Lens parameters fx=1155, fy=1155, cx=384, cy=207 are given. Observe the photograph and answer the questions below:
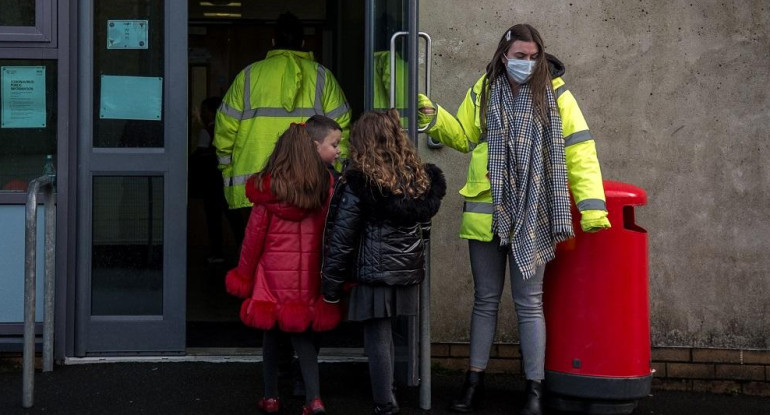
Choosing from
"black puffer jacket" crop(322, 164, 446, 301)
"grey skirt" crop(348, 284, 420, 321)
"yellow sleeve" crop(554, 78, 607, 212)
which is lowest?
"grey skirt" crop(348, 284, 420, 321)

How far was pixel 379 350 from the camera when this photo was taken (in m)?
5.22

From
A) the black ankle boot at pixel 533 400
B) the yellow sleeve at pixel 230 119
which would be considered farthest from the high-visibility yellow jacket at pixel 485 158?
the yellow sleeve at pixel 230 119

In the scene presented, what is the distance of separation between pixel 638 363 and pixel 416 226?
126 cm

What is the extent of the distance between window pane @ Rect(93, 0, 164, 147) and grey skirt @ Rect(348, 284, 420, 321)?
182cm

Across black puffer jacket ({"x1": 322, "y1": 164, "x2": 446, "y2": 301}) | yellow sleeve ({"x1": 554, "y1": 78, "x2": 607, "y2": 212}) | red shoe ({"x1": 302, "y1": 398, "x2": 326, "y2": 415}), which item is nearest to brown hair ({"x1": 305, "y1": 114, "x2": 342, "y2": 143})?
black puffer jacket ({"x1": 322, "y1": 164, "x2": 446, "y2": 301})

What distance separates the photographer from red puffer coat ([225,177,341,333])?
16.9 feet

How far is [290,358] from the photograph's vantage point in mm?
6039

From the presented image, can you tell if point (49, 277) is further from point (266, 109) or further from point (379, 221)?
point (379, 221)

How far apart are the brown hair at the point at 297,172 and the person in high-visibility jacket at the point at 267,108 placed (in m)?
1.31

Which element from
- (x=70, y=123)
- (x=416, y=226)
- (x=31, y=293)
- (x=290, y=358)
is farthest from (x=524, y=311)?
(x=70, y=123)

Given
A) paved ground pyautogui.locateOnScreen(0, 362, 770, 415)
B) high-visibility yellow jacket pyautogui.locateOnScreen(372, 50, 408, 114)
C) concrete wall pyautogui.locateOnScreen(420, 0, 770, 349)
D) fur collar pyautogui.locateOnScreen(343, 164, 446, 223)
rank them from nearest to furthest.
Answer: fur collar pyautogui.locateOnScreen(343, 164, 446, 223), paved ground pyautogui.locateOnScreen(0, 362, 770, 415), high-visibility yellow jacket pyautogui.locateOnScreen(372, 50, 408, 114), concrete wall pyautogui.locateOnScreen(420, 0, 770, 349)

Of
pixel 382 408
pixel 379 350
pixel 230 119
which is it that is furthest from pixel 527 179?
pixel 230 119

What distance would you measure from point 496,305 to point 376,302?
69cm

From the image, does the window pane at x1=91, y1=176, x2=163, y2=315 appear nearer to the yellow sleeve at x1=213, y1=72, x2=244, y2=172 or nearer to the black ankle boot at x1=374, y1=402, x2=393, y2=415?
the yellow sleeve at x1=213, y1=72, x2=244, y2=172
